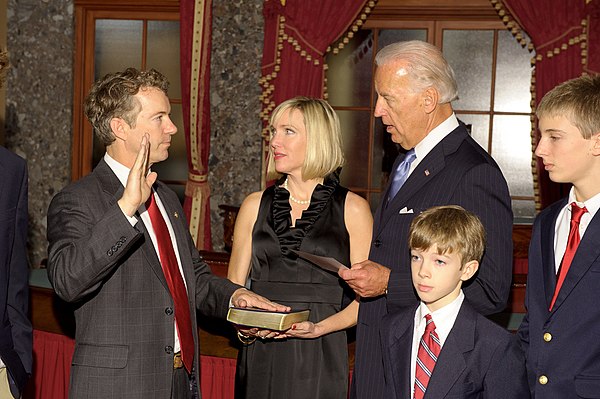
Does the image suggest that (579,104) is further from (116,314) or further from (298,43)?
(298,43)

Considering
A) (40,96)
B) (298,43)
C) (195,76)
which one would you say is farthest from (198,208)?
(40,96)

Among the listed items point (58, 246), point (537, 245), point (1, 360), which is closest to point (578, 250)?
point (537, 245)

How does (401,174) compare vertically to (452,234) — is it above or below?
above

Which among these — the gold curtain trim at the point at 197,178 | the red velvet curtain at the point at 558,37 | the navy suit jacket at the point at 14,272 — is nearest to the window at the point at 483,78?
the red velvet curtain at the point at 558,37

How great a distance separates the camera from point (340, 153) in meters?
3.19

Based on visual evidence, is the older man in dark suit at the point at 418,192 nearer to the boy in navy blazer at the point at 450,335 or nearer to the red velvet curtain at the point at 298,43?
the boy in navy blazer at the point at 450,335

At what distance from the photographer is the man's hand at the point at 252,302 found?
280 centimetres

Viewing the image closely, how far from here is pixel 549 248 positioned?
2459 mm

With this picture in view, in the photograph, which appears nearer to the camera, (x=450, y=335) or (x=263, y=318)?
(x=450, y=335)

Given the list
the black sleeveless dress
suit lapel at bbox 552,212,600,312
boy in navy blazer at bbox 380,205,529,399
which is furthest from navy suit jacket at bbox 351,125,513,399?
the black sleeveless dress

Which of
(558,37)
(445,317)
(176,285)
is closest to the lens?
(445,317)

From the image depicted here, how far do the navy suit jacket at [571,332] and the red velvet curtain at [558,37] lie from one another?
4136 mm

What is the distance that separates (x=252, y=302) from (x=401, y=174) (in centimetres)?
68

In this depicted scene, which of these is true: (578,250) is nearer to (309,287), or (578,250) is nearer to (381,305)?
(381,305)
